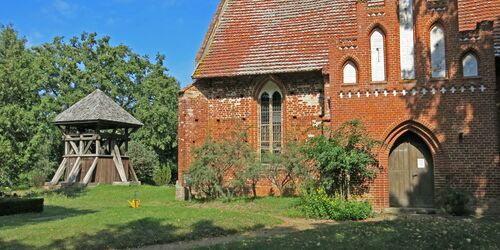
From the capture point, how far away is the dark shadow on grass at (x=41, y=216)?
47.4ft

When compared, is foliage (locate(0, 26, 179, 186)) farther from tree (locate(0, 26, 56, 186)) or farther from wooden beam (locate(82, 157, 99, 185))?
wooden beam (locate(82, 157, 99, 185))

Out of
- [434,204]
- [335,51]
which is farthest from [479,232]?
[335,51]

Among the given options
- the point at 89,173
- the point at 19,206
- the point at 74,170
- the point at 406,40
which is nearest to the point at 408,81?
the point at 406,40

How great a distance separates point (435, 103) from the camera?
16.2 metres

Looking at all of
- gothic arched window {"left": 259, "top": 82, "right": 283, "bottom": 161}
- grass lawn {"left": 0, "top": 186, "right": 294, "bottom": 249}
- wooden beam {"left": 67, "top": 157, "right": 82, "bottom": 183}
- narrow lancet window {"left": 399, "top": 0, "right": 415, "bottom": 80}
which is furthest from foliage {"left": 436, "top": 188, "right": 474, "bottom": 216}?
wooden beam {"left": 67, "top": 157, "right": 82, "bottom": 183}

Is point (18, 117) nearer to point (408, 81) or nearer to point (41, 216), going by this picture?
point (41, 216)

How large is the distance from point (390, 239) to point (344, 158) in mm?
6525

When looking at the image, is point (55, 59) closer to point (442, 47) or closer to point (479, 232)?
point (442, 47)

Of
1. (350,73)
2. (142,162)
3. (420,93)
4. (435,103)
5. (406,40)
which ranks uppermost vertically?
(406,40)

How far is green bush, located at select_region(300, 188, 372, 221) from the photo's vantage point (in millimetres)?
14500

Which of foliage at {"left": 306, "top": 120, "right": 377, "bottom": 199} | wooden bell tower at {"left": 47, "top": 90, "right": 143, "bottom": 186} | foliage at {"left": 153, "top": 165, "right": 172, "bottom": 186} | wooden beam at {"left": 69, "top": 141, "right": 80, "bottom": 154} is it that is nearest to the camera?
foliage at {"left": 306, "top": 120, "right": 377, "bottom": 199}

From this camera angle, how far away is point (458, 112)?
1598 cm

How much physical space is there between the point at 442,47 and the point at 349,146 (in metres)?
4.93

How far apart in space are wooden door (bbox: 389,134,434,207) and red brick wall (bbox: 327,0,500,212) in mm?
474
